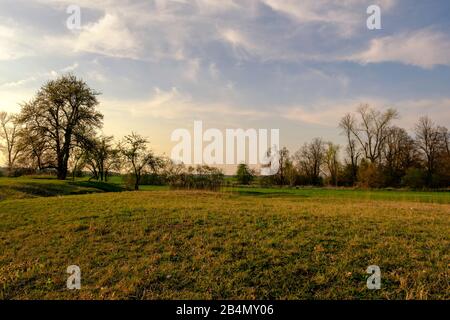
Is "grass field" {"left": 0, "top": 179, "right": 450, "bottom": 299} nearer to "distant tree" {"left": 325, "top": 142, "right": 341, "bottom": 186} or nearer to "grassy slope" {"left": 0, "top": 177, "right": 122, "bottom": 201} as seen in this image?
"grassy slope" {"left": 0, "top": 177, "right": 122, "bottom": 201}

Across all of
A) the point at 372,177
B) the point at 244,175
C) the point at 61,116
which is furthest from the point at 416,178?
the point at 61,116

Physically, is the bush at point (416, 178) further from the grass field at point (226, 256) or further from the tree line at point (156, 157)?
the grass field at point (226, 256)

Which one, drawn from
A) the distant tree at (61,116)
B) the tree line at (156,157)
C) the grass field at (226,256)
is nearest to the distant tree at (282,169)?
the tree line at (156,157)

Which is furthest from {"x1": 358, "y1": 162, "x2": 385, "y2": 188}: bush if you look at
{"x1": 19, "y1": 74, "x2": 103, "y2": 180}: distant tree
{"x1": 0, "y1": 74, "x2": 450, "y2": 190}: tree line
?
{"x1": 19, "y1": 74, "x2": 103, "y2": 180}: distant tree

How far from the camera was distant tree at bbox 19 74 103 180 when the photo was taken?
3984cm

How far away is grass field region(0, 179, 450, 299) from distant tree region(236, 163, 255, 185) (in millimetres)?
61248

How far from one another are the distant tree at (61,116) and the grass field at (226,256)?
101 ft

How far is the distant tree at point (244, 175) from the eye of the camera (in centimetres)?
7493

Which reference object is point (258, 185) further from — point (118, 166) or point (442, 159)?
point (442, 159)

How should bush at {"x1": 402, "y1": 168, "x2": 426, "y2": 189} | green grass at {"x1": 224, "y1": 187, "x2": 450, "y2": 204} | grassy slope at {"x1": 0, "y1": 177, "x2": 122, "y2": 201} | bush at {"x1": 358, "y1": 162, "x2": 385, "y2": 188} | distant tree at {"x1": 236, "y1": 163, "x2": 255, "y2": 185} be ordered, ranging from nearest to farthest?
grassy slope at {"x1": 0, "y1": 177, "x2": 122, "y2": 201}, green grass at {"x1": 224, "y1": 187, "x2": 450, "y2": 204}, bush at {"x1": 402, "y1": 168, "x2": 426, "y2": 189}, bush at {"x1": 358, "y1": 162, "x2": 385, "y2": 188}, distant tree at {"x1": 236, "y1": 163, "x2": 255, "y2": 185}

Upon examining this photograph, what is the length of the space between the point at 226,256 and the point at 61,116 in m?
40.8

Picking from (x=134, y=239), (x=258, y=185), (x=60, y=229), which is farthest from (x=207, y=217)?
(x=258, y=185)
